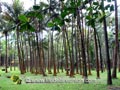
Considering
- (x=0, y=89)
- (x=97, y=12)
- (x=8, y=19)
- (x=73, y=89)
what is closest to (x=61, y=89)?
(x=73, y=89)

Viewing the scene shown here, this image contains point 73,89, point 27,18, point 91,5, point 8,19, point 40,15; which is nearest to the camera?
point 27,18

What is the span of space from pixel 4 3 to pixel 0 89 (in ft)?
59.4

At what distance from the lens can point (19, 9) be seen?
1209 inches

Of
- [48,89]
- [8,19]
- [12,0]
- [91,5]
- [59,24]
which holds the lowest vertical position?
[48,89]

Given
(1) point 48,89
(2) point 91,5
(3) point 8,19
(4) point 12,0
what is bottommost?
(1) point 48,89

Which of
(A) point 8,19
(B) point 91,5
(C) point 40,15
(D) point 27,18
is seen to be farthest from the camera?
(A) point 8,19

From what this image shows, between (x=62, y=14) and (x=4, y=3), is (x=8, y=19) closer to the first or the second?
(x=4, y=3)

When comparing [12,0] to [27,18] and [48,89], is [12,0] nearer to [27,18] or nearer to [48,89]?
[48,89]

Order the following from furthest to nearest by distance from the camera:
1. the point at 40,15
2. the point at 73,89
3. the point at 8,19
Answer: the point at 8,19 → the point at 73,89 → the point at 40,15

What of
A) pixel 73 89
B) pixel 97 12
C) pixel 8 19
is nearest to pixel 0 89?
pixel 73 89

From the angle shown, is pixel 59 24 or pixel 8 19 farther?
pixel 8 19

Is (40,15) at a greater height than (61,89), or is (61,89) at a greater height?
(40,15)

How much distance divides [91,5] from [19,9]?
29285 mm

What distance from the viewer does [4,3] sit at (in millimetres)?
31125
